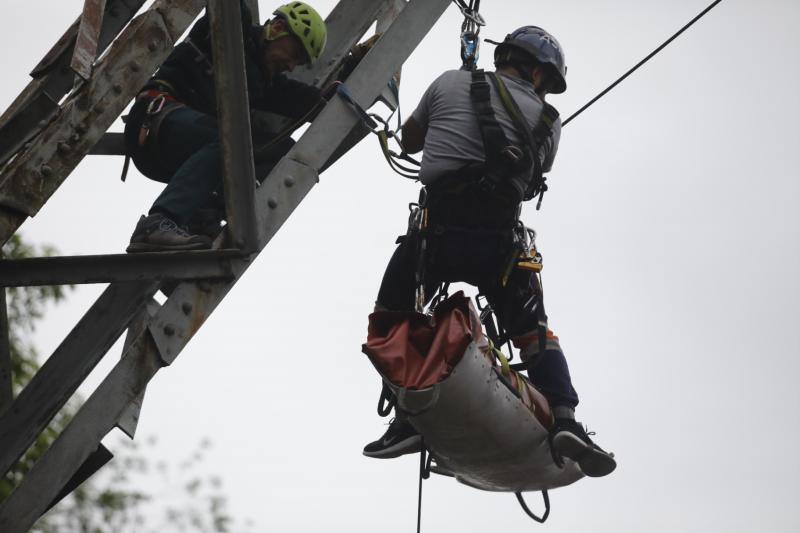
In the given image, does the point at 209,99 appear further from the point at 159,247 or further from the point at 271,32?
the point at 159,247

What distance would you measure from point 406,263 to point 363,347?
77 cm

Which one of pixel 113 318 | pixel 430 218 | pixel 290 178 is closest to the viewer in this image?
pixel 290 178

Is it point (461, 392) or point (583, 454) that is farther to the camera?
point (583, 454)

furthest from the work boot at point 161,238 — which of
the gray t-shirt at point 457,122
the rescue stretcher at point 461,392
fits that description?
the gray t-shirt at point 457,122

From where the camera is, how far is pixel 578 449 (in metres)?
6.74

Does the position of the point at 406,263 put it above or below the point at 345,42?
below

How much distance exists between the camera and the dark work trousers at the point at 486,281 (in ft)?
22.5

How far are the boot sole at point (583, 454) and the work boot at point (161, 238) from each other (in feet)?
6.81

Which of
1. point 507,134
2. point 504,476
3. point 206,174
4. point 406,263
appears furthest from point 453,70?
point 504,476

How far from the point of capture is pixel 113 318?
648 cm

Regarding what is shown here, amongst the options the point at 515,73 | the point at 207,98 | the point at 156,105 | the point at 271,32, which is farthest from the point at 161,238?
the point at 515,73

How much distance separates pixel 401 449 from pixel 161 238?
1820mm

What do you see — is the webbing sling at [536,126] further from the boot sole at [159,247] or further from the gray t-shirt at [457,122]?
the boot sole at [159,247]

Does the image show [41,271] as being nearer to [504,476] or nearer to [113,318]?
[113,318]
